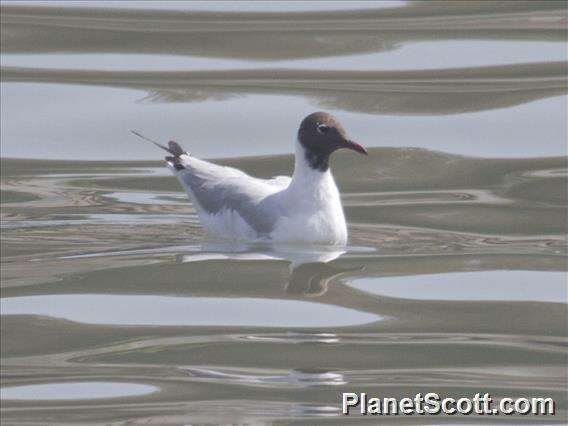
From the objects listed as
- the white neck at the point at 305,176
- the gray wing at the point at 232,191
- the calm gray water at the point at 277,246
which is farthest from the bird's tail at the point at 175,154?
the white neck at the point at 305,176

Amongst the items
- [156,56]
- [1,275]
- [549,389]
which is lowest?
[549,389]

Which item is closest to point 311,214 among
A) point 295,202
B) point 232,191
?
point 295,202

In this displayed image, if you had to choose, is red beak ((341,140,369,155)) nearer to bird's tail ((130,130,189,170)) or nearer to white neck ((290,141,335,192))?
white neck ((290,141,335,192))

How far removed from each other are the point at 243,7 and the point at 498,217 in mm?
5326

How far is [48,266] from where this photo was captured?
32.9 ft

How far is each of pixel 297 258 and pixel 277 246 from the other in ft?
1.00

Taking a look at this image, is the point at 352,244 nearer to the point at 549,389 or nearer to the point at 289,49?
the point at 549,389

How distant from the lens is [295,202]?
429 inches

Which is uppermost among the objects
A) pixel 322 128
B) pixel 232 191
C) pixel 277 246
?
pixel 322 128

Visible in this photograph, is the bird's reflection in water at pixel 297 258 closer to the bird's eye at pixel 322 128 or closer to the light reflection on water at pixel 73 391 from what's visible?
the bird's eye at pixel 322 128

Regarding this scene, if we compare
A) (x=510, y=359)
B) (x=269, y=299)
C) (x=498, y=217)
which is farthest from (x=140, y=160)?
(x=510, y=359)

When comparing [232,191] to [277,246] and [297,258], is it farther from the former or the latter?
[297,258]

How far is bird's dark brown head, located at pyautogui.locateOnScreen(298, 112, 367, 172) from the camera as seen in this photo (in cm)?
1100

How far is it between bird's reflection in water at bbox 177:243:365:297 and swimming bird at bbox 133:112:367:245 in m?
0.10
